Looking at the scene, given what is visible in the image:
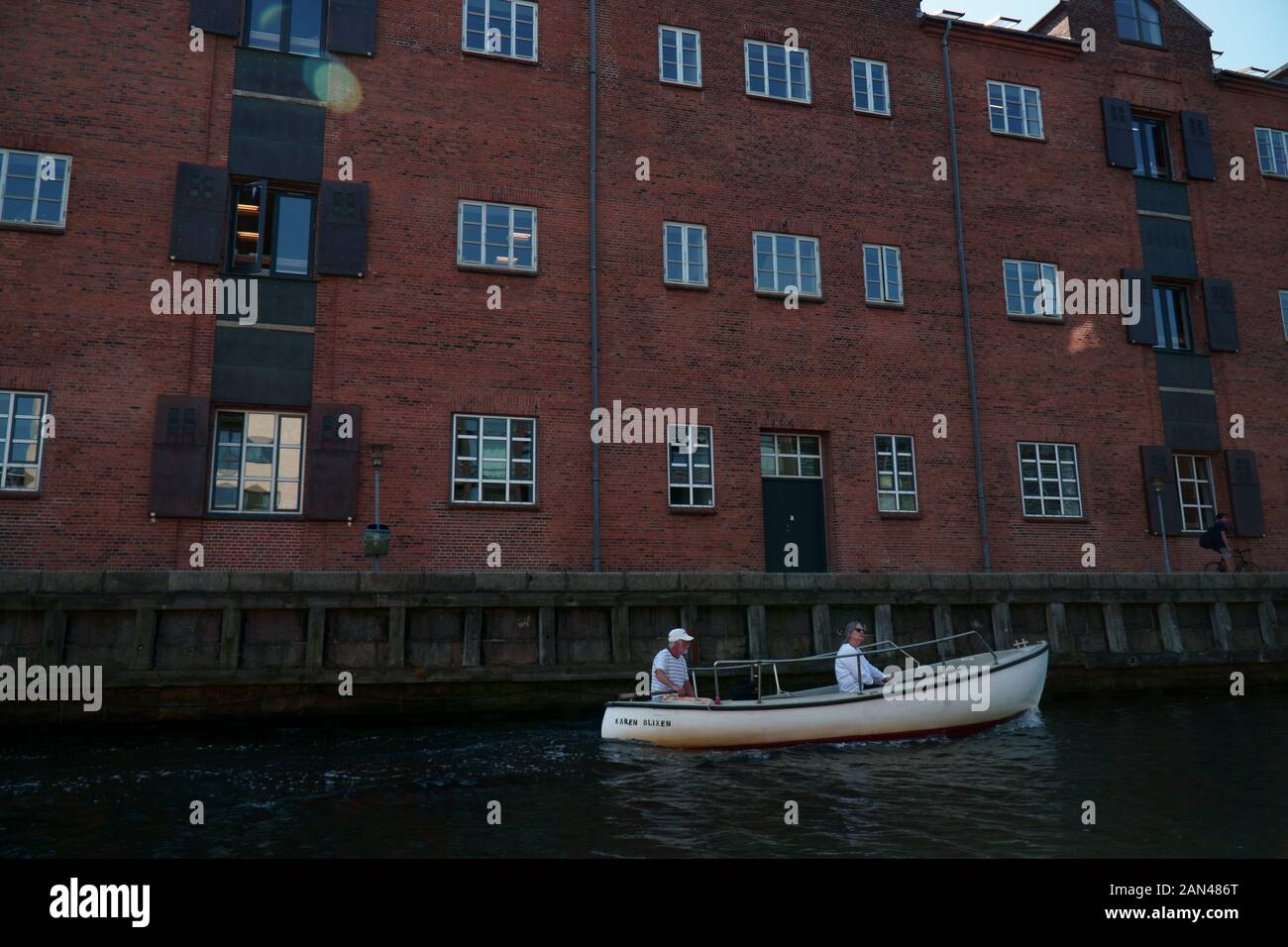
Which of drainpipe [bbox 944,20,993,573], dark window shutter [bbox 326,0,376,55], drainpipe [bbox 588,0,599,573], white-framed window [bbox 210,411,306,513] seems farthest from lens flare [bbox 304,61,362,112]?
drainpipe [bbox 944,20,993,573]

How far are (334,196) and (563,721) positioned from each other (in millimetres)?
11018

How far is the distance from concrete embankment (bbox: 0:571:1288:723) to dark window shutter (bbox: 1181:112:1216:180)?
1325 cm

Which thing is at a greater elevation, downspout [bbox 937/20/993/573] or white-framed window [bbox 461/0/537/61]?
white-framed window [bbox 461/0/537/61]

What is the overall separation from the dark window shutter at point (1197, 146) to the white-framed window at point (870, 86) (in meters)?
9.03

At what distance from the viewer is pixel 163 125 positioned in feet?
55.6

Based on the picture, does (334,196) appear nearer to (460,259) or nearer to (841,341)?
(460,259)

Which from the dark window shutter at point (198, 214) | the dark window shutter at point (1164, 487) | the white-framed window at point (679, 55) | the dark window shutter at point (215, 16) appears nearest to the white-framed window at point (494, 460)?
the dark window shutter at point (198, 214)

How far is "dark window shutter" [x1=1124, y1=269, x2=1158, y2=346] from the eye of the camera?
74.5ft

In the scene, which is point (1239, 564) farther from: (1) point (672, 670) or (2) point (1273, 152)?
(1) point (672, 670)

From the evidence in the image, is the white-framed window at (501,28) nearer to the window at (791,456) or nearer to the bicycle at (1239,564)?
the window at (791,456)

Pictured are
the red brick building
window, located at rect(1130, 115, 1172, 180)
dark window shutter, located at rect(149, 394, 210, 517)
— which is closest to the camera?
dark window shutter, located at rect(149, 394, 210, 517)

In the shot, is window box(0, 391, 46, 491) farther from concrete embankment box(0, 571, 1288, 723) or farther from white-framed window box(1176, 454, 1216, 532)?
white-framed window box(1176, 454, 1216, 532)

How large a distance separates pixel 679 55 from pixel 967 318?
917cm

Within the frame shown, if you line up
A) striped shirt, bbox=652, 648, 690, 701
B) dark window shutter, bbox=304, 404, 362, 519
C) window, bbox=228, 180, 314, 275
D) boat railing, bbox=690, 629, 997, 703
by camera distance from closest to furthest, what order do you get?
boat railing, bbox=690, 629, 997, 703 → striped shirt, bbox=652, 648, 690, 701 → dark window shutter, bbox=304, 404, 362, 519 → window, bbox=228, 180, 314, 275
